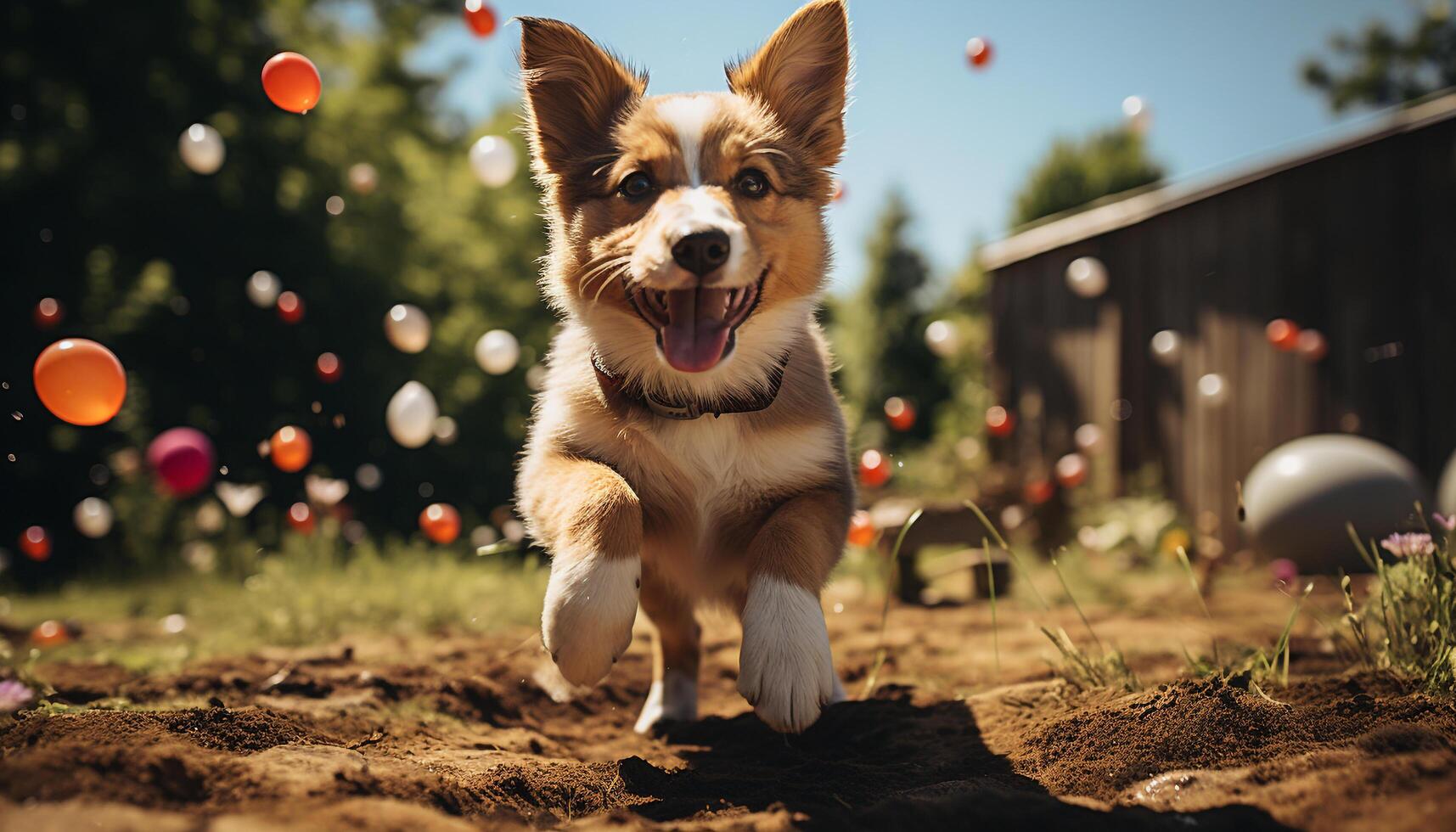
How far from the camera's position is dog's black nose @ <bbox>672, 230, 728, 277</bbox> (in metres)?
2.58

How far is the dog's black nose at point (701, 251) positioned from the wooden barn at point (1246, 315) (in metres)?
7.97

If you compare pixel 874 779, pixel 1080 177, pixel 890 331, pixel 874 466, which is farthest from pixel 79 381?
pixel 1080 177

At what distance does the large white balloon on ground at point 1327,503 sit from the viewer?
19.4 feet

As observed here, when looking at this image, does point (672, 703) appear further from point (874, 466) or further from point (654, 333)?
point (654, 333)

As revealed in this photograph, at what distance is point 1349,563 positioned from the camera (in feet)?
20.6

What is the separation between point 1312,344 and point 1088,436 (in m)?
2.74

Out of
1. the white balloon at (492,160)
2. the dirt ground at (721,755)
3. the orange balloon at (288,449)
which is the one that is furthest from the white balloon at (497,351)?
the dirt ground at (721,755)

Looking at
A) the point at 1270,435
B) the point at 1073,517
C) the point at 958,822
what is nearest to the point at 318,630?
the point at 958,822

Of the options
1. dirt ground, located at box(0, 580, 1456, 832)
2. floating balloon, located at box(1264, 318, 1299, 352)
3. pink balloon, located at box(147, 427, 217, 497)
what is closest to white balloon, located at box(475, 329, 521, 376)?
pink balloon, located at box(147, 427, 217, 497)

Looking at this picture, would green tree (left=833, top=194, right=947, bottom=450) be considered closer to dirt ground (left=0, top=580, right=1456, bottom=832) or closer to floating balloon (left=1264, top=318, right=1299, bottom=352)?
floating balloon (left=1264, top=318, right=1299, bottom=352)

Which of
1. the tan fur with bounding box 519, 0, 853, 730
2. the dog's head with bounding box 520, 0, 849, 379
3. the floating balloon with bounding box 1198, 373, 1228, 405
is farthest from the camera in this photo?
the floating balloon with bounding box 1198, 373, 1228, 405

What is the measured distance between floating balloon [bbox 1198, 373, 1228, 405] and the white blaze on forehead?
26.3 ft

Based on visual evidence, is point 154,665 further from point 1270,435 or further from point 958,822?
point 1270,435

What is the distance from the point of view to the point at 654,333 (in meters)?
3.03
